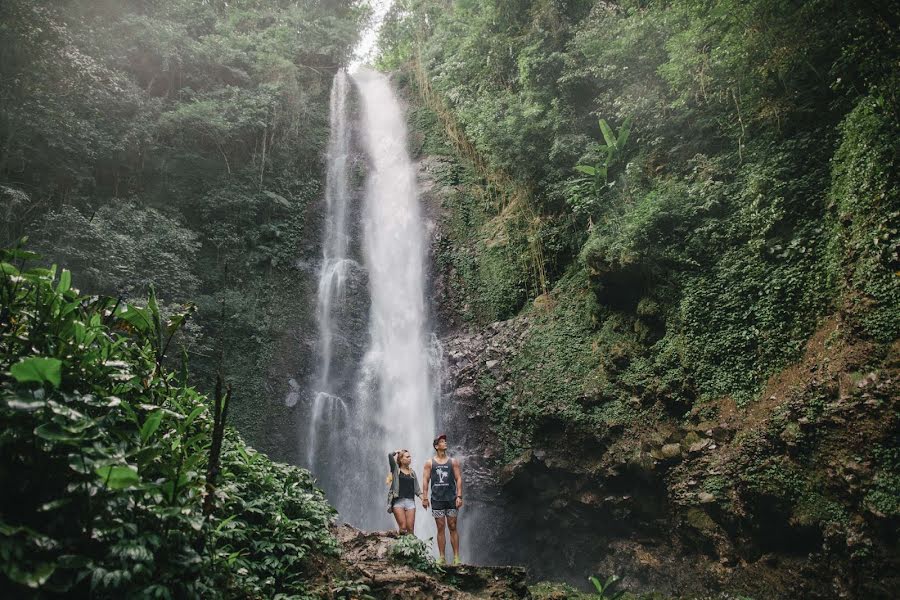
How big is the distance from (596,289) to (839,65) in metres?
4.46

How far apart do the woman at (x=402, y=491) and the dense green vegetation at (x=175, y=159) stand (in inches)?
217

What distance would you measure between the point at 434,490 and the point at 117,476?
4.25 m

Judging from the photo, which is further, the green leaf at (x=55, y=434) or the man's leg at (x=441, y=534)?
the man's leg at (x=441, y=534)

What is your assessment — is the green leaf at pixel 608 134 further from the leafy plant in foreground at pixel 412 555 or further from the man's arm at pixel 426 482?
the leafy plant in foreground at pixel 412 555

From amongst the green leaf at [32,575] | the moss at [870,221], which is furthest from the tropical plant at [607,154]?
the green leaf at [32,575]

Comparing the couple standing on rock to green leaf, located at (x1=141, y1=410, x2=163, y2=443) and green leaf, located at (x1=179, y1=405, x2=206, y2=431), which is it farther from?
green leaf, located at (x1=141, y1=410, x2=163, y2=443)

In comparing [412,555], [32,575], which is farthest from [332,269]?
[32,575]

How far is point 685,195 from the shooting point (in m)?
7.93

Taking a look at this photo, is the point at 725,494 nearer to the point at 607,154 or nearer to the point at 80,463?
the point at 607,154

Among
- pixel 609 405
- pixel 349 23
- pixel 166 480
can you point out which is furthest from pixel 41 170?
pixel 349 23

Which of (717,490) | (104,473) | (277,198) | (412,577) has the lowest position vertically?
(412,577)

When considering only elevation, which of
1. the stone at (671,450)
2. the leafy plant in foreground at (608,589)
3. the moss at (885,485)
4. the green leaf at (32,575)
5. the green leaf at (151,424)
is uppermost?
the stone at (671,450)

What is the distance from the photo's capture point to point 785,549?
229 inches

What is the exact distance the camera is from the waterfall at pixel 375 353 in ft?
35.0
